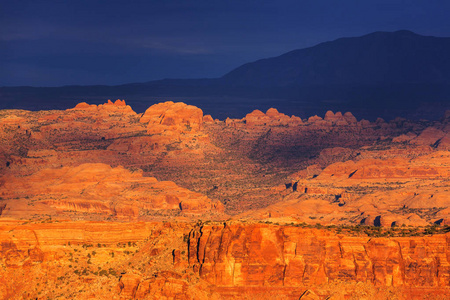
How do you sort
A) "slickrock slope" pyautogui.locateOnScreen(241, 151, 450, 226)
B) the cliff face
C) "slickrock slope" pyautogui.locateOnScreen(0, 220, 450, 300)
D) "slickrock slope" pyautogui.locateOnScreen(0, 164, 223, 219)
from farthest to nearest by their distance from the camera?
"slickrock slope" pyautogui.locateOnScreen(0, 164, 223, 219) < "slickrock slope" pyautogui.locateOnScreen(241, 151, 450, 226) < the cliff face < "slickrock slope" pyautogui.locateOnScreen(0, 220, 450, 300)

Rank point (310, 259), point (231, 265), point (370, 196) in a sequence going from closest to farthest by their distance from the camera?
point (231, 265)
point (310, 259)
point (370, 196)

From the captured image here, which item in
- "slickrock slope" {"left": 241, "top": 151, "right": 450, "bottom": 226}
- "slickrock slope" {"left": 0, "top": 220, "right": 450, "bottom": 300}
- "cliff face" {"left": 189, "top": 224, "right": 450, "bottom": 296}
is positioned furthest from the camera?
"slickrock slope" {"left": 241, "top": 151, "right": 450, "bottom": 226}

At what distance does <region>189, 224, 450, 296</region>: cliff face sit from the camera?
230 feet

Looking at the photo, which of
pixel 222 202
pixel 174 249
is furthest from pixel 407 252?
pixel 222 202

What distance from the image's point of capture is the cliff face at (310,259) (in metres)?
70.2

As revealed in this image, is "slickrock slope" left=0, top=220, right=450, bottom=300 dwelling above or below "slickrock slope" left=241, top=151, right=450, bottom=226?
above

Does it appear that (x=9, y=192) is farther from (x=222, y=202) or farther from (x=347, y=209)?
(x=347, y=209)

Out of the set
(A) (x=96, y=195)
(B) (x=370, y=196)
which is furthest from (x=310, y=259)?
(B) (x=370, y=196)

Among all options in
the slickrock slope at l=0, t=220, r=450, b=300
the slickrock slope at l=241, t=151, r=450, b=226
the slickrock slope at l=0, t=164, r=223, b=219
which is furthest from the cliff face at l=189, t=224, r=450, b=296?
the slickrock slope at l=0, t=164, r=223, b=219

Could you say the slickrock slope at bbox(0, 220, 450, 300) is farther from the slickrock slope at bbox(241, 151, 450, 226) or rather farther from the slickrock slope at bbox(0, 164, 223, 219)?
the slickrock slope at bbox(0, 164, 223, 219)

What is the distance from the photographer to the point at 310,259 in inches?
2790

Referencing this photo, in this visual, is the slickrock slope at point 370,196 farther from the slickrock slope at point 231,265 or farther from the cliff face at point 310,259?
the slickrock slope at point 231,265

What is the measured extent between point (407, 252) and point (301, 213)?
88.3 meters

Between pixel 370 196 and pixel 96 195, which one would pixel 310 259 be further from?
pixel 370 196
